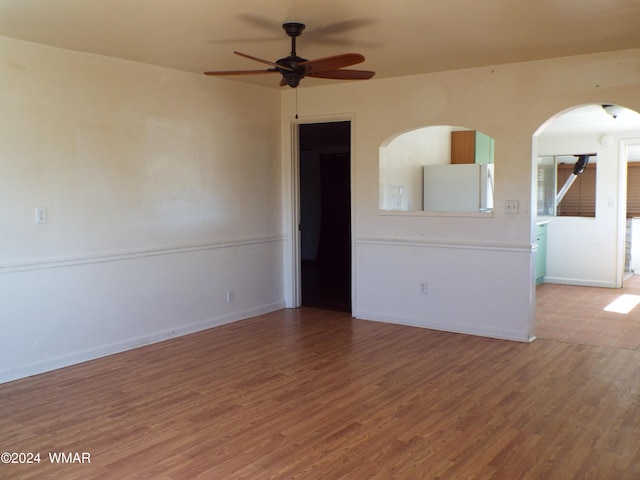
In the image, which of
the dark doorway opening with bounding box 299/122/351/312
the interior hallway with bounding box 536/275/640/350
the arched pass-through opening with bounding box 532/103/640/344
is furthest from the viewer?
the dark doorway opening with bounding box 299/122/351/312

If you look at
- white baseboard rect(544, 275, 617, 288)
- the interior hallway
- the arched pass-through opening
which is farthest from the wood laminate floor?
white baseboard rect(544, 275, 617, 288)

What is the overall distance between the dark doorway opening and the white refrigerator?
195 centimetres

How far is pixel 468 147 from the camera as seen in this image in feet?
22.5

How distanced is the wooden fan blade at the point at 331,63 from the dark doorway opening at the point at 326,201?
4.69m

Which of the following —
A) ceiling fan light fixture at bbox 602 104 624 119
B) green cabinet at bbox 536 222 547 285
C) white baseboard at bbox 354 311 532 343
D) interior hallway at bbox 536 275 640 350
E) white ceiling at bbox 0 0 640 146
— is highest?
white ceiling at bbox 0 0 640 146

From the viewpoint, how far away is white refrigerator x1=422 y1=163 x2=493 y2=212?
626 centimetres

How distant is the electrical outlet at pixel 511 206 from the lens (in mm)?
4797

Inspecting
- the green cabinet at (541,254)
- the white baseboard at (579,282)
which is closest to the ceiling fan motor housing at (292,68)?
the green cabinet at (541,254)

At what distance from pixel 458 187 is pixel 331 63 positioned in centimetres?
351

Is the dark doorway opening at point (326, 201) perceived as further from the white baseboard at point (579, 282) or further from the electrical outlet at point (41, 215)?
the electrical outlet at point (41, 215)

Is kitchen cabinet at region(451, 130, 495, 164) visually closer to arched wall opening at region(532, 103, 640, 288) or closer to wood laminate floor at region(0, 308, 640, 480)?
arched wall opening at region(532, 103, 640, 288)

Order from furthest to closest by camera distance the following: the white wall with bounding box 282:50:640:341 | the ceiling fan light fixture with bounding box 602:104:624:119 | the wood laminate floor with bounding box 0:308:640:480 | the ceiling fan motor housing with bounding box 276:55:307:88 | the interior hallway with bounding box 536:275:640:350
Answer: the ceiling fan light fixture with bounding box 602:104:624:119
the interior hallway with bounding box 536:275:640:350
the white wall with bounding box 282:50:640:341
the ceiling fan motor housing with bounding box 276:55:307:88
the wood laminate floor with bounding box 0:308:640:480

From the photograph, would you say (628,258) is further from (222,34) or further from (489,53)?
(222,34)

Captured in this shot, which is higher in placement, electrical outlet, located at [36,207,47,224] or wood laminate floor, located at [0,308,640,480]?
electrical outlet, located at [36,207,47,224]
